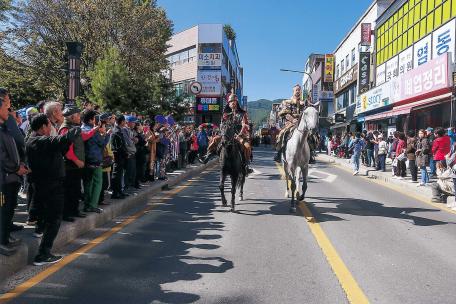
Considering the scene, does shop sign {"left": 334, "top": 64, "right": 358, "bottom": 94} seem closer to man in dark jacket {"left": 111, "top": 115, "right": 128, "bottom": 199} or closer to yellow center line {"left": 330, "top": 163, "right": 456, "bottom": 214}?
yellow center line {"left": 330, "top": 163, "right": 456, "bottom": 214}

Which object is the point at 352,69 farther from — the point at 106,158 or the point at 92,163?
the point at 92,163

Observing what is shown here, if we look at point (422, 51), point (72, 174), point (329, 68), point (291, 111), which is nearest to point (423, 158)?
point (291, 111)

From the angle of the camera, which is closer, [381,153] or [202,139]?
[381,153]

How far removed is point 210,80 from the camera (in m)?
54.6

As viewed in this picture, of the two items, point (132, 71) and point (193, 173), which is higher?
point (132, 71)

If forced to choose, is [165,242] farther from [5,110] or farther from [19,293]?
[5,110]

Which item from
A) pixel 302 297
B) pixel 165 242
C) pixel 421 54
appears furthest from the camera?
pixel 421 54

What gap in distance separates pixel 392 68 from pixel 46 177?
101ft

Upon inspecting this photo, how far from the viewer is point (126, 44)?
93.7ft

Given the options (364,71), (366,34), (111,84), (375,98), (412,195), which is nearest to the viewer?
(412,195)

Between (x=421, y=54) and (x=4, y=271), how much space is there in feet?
85.8

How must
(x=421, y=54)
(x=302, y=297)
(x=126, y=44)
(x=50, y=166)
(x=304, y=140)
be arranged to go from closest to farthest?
(x=302, y=297)
(x=50, y=166)
(x=304, y=140)
(x=421, y=54)
(x=126, y=44)

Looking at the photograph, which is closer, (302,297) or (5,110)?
(302,297)

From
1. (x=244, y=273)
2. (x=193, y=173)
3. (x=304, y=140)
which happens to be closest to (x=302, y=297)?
(x=244, y=273)
